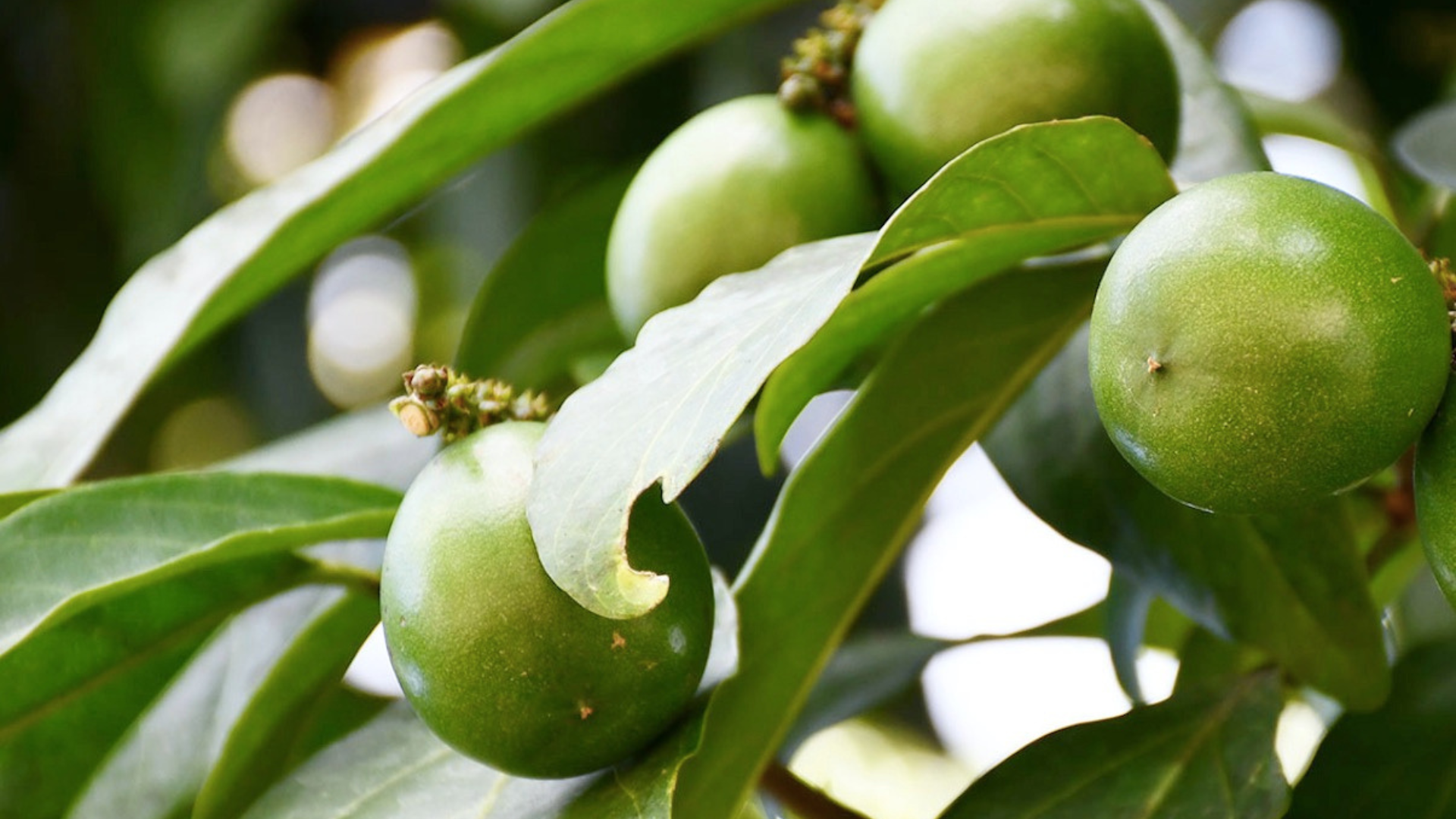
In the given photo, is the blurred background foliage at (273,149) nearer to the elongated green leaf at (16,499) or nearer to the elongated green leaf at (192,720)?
the elongated green leaf at (192,720)

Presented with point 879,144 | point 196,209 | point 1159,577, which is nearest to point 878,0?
point 879,144

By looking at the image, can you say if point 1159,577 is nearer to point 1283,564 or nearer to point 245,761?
point 1283,564

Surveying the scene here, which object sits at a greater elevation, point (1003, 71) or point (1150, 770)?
point (1003, 71)

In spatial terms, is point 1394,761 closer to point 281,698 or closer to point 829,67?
point 829,67

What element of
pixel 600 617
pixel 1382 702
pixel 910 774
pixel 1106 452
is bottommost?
pixel 910 774

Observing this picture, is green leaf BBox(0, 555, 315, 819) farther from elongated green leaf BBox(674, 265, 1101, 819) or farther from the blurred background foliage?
the blurred background foliage

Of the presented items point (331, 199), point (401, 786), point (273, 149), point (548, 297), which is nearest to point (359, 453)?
point (548, 297)

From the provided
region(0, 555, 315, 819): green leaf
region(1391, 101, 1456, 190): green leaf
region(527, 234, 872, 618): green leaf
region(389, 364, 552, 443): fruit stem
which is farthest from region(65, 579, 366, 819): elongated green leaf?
region(1391, 101, 1456, 190): green leaf

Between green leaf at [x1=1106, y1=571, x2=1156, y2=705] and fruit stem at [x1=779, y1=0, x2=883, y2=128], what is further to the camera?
green leaf at [x1=1106, y1=571, x2=1156, y2=705]
